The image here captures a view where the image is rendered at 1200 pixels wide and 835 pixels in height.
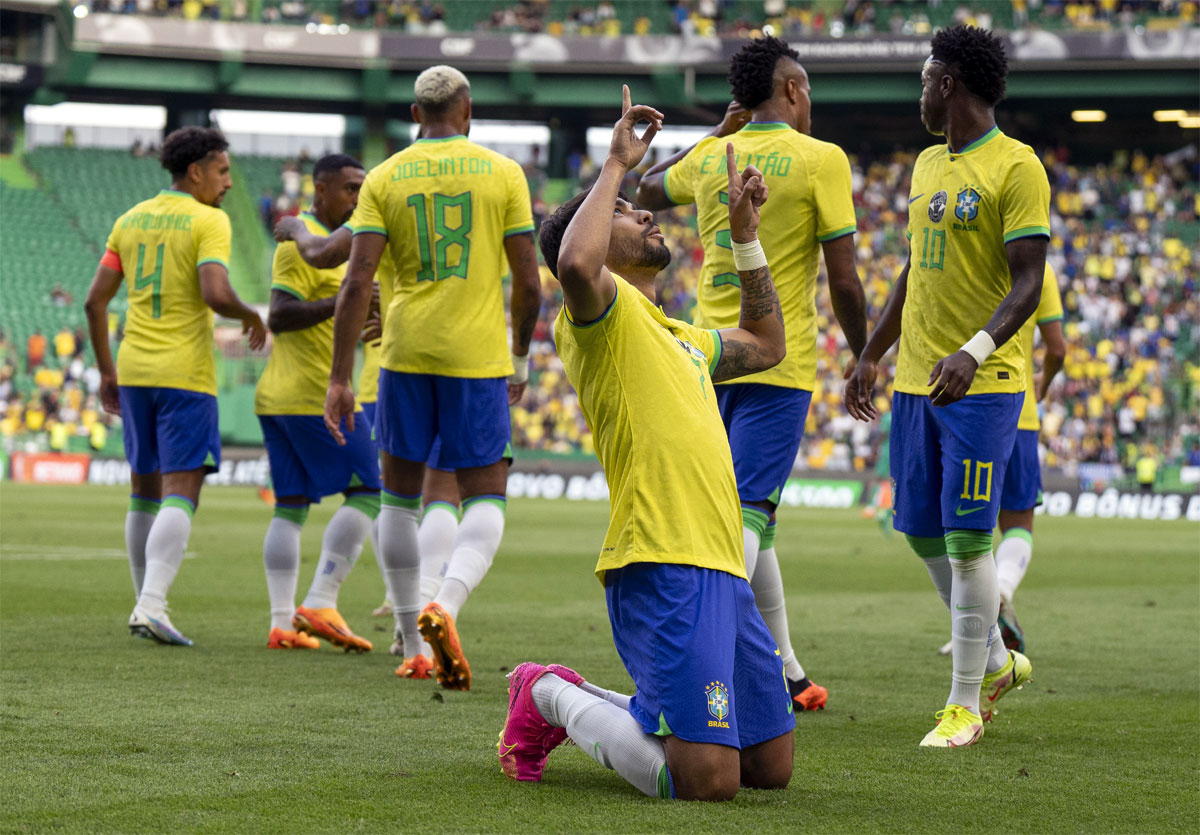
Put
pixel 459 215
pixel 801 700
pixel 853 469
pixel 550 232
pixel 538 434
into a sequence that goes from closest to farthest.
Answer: pixel 550 232, pixel 801 700, pixel 459 215, pixel 853 469, pixel 538 434

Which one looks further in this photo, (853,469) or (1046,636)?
(853,469)

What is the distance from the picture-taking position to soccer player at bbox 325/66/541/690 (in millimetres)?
6359

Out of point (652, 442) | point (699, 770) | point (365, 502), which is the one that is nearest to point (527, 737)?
point (699, 770)

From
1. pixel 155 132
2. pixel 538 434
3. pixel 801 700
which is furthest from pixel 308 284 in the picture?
pixel 155 132

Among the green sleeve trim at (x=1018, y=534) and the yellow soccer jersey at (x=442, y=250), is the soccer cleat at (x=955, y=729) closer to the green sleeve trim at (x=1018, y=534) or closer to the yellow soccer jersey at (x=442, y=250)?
the yellow soccer jersey at (x=442, y=250)

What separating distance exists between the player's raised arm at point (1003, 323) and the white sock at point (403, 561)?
2573 mm

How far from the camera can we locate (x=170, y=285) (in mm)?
7887

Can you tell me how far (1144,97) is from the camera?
3866 cm

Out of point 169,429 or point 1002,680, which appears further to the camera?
point 169,429

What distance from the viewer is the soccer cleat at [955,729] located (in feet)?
16.4

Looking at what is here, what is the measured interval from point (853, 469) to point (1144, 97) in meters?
15.9

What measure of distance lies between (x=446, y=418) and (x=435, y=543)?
73 cm

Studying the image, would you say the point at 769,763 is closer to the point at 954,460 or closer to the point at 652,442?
the point at 652,442

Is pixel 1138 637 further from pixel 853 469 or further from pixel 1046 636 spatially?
pixel 853 469
